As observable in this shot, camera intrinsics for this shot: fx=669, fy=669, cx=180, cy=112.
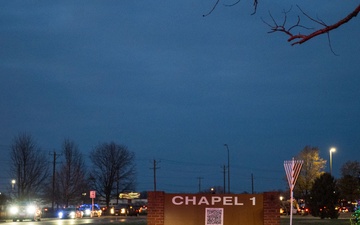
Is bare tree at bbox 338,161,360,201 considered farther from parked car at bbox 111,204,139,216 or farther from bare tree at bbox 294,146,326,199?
parked car at bbox 111,204,139,216

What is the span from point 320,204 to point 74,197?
167 feet

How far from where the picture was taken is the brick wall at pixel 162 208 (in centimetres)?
2661

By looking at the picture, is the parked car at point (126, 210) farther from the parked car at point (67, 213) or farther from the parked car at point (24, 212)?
the parked car at point (24, 212)

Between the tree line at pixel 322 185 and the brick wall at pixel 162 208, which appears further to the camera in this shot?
the tree line at pixel 322 185

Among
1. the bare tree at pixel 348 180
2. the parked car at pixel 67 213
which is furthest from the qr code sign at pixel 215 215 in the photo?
the bare tree at pixel 348 180

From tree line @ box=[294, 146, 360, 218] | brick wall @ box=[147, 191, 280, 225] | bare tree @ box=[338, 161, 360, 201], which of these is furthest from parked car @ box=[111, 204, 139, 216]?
brick wall @ box=[147, 191, 280, 225]

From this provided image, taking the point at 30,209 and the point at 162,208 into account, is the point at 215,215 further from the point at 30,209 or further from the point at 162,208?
the point at 30,209

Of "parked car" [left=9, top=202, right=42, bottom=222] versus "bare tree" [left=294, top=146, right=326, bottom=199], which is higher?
"bare tree" [left=294, top=146, right=326, bottom=199]

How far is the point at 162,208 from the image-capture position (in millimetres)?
27219

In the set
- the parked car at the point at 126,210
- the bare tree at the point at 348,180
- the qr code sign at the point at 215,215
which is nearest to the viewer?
the qr code sign at the point at 215,215

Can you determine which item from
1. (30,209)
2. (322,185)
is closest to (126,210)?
(30,209)

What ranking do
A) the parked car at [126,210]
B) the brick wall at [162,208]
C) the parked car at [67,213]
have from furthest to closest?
the parked car at [126,210] < the parked car at [67,213] < the brick wall at [162,208]

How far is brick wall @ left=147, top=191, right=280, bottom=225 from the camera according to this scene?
26.6 m

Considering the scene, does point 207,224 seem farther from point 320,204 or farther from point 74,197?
point 74,197
